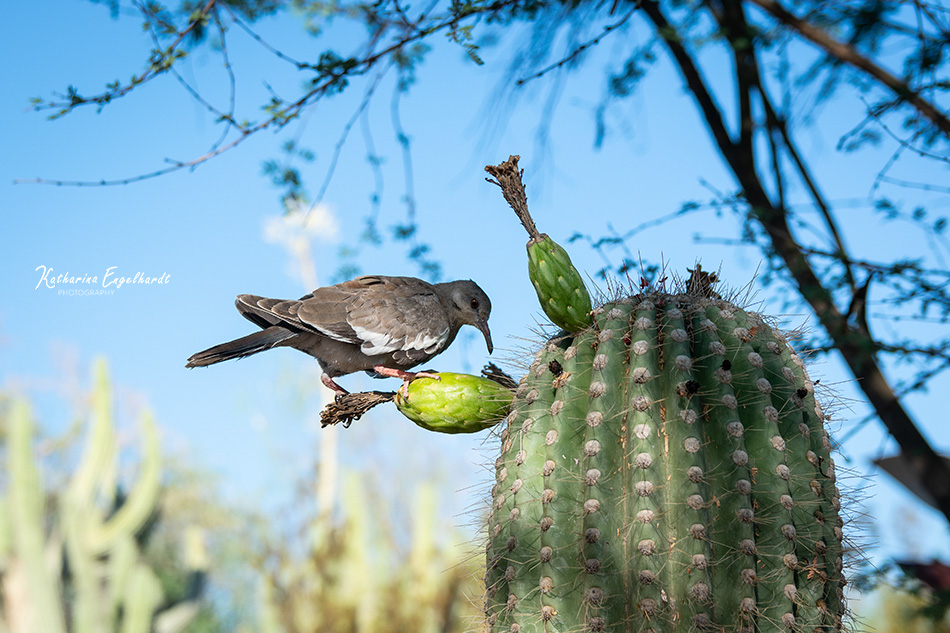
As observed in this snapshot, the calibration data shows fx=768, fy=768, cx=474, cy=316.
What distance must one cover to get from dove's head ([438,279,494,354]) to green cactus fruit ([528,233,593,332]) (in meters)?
1.23

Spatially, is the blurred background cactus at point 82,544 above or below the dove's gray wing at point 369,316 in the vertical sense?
below

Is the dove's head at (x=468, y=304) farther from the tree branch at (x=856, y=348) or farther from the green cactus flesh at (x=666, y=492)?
the green cactus flesh at (x=666, y=492)

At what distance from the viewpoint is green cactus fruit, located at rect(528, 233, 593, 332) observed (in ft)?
5.04

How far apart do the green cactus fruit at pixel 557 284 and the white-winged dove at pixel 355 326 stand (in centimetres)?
80

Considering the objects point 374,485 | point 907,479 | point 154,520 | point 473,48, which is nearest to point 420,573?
point 154,520

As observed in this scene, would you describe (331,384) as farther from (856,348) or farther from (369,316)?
(856,348)

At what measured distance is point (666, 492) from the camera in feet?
4.47

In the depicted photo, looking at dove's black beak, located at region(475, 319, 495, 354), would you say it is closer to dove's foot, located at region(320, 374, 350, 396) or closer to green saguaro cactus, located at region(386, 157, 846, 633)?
dove's foot, located at region(320, 374, 350, 396)

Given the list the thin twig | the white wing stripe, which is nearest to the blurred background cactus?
the white wing stripe

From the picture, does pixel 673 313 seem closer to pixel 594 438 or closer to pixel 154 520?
pixel 594 438

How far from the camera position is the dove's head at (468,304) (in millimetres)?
2831

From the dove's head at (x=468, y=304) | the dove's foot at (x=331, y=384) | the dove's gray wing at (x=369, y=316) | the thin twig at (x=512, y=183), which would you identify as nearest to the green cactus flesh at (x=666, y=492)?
the thin twig at (x=512, y=183)

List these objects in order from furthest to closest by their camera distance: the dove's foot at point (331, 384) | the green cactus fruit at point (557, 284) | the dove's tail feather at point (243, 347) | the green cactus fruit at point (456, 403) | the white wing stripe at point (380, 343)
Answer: the white wing stripe at point (380, 343), the dove's foot at point (331, 384), the dove's tail feather at point (243, 347), the green cactus fruit at point (456, 403), the green cactus fruit at point (557, 284)

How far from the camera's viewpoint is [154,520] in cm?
1033
